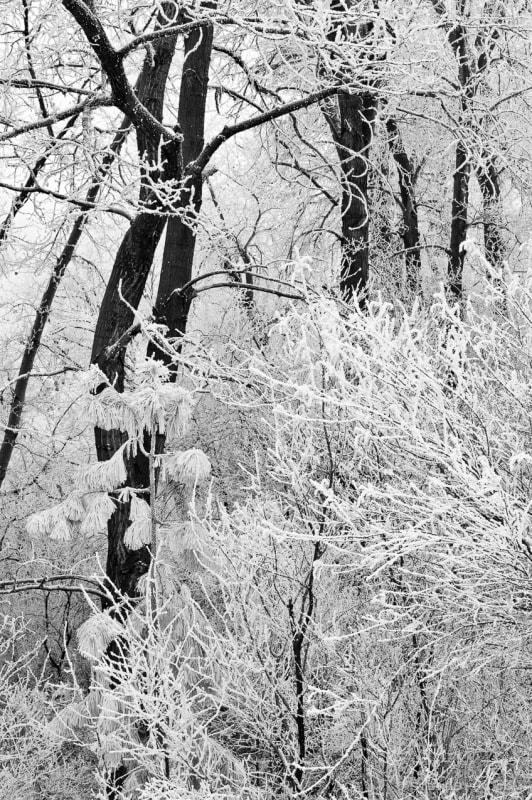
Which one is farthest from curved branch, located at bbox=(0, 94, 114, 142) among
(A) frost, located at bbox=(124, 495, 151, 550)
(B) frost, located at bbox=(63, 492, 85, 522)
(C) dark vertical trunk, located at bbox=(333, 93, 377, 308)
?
(C) dark vertical trunk, located at bbox=(333, 93, 377, 308)

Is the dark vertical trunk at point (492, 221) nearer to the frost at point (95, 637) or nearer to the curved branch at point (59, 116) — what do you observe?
the curved branch at point (59, 116)

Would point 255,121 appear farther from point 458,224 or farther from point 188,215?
point 458,224

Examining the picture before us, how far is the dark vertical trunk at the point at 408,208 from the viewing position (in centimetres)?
1145

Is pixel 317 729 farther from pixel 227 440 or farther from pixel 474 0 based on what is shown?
pixel 474 0

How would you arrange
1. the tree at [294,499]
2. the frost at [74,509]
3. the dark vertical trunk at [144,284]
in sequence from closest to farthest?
the tree at [294,499] < the frost at [74,509] < the dark vertical trunk at [144,284]

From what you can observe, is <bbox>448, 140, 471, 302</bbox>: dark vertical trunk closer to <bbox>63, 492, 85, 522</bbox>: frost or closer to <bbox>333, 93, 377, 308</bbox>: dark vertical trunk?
<bbox>333, 93, 377, 308</bbox>: dark vertical trunk

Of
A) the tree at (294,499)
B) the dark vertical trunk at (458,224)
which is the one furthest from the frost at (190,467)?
the dark vertical trunk at (458,224)

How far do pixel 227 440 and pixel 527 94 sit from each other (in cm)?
573

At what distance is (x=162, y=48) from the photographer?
18.0 ft

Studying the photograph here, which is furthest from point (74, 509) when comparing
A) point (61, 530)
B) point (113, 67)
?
point (113, 67)

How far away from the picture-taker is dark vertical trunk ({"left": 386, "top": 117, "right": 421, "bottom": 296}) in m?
11.5

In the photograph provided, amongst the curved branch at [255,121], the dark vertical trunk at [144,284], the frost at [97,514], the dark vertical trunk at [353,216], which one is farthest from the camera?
the dark vertical trunk at [353,216]

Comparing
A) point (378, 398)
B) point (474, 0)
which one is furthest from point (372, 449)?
point (474, 0)

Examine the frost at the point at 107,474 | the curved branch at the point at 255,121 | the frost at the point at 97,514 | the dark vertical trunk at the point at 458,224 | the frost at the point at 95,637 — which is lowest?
the frost at the point at 95,637
